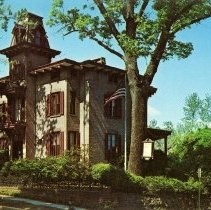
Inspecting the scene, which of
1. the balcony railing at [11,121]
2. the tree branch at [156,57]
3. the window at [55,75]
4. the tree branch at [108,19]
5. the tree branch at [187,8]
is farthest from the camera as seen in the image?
the balcony railing at [11,121]

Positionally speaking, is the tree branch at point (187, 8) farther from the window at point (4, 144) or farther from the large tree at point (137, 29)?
the window at point (4, 144)

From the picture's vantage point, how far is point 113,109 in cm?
4247

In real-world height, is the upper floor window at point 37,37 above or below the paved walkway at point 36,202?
above

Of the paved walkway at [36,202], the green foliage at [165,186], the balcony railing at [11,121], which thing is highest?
the balcony railing at [11,121]

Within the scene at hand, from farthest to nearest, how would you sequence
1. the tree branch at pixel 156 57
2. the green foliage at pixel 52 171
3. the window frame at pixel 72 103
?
the window frame at pixel 72 103, the tree branch at pixel 156 57, the green foliage at pixel 52 171

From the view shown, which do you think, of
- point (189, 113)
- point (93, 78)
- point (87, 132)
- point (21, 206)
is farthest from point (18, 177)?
point (189, 113)

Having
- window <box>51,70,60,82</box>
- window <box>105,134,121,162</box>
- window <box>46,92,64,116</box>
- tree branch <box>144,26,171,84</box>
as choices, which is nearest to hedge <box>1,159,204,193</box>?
tree branch <box>144,26,171,84</box>

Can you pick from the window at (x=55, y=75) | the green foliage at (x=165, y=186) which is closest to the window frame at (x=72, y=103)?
the window at (x=55, y=75)

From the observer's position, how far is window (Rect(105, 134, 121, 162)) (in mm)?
41213

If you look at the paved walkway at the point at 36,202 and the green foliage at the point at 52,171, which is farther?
the green foliage at the point at 52,171

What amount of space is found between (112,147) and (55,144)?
17.0 ft

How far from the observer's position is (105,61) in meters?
43.5

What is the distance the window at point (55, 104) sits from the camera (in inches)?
1576

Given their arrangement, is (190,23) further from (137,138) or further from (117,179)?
(117,179)
